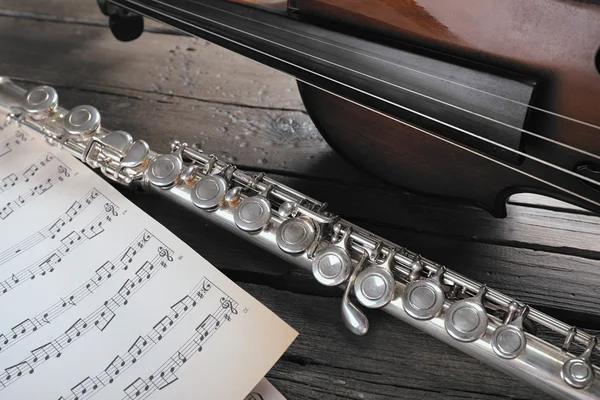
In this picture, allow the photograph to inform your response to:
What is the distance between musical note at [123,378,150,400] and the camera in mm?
545

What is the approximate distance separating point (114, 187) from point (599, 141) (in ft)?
1.80

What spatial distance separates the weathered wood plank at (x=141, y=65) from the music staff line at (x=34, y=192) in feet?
0.76

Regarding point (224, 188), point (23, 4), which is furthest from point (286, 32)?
point (23, 4)

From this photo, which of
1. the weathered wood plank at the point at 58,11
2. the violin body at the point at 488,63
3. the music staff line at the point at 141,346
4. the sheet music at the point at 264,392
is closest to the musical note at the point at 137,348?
the music staff line at the point at 141,346

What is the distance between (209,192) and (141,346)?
0.17 m

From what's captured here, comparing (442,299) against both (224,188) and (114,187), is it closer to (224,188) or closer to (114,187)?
(224,188)

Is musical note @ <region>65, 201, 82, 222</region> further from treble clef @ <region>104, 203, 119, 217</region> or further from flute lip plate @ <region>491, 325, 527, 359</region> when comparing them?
flute lip plate @ <region>491, 325, 527, 359</region>

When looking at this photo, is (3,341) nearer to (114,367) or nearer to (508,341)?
(114,367)

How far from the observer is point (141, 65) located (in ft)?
3.12

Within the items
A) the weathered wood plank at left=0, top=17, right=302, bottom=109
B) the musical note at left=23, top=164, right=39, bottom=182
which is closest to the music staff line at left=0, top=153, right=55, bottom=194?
the musical note at left=23, top=164, right=39, bottom=182

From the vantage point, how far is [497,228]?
71cm

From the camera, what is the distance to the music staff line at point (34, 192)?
A: 689mm

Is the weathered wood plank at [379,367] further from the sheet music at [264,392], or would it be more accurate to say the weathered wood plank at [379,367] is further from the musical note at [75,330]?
the musical note at [75,330]

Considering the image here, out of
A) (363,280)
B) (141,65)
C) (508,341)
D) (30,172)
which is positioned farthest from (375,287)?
(141,65)
